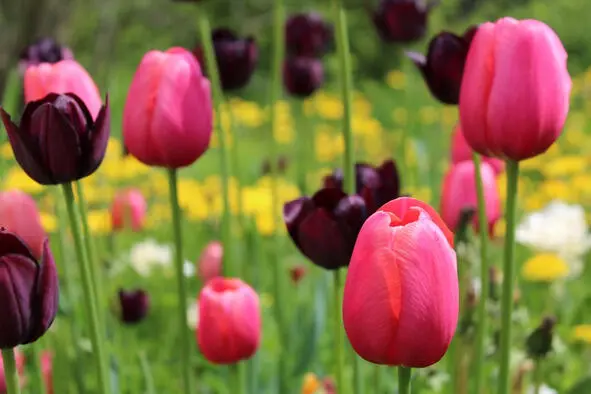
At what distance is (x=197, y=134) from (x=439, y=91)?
23 cm

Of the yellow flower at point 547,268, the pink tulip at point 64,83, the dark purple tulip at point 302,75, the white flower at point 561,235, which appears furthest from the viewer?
the dark purple tulip at point 302,75

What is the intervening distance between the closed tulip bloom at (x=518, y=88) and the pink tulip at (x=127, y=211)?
1007mm

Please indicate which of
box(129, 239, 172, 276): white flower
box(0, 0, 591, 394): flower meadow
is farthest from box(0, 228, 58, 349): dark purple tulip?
box(129, 239, 172, 276): white flower

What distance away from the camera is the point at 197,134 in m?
0.81

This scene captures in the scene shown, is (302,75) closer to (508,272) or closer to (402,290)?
(508,272)

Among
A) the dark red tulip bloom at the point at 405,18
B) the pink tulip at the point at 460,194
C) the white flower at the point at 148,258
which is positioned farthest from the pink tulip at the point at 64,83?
the white flower at the point at 148,258

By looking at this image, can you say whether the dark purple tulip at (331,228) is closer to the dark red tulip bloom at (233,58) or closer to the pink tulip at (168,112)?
the pink tulip at (168,112)

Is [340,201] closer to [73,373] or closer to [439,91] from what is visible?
[439,91]

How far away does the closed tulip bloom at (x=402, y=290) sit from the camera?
21.5 inches

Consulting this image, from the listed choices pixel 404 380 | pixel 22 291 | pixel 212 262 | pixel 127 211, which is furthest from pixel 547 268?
pixel 22 291

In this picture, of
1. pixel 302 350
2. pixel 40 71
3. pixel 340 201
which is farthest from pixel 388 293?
pixel 302 350

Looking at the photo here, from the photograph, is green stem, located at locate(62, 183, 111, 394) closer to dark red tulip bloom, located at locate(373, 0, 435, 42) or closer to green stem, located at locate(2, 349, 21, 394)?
green stem, located at locate(2, 349, 21, 394)

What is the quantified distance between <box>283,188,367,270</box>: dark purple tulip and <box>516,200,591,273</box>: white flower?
86cm

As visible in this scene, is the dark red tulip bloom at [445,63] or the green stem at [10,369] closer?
the green stem at [10,369]
